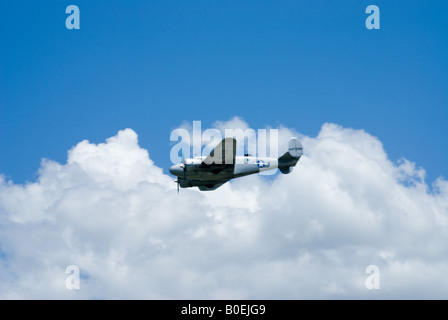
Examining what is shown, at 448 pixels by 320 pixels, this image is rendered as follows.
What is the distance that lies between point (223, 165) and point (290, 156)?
14.1m

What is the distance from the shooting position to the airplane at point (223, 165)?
83631mm

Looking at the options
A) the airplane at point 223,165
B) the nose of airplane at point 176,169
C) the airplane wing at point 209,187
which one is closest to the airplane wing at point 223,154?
the airplane at point 223,165

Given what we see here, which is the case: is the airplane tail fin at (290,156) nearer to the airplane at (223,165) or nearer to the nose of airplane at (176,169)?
the airplane at (223,165)

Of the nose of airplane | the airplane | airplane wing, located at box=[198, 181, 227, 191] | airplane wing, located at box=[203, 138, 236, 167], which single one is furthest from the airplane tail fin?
the nose of airplane

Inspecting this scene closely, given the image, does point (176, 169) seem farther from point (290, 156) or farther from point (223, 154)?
point (290, 156)

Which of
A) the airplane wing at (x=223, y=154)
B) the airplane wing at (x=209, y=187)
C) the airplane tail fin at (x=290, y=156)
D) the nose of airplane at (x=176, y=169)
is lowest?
the airplane wing at (x=209, y=187)

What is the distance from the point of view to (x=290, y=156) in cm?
9450

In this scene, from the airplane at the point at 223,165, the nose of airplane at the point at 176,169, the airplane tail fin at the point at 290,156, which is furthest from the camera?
the airplane tail fin at the point at 290,156

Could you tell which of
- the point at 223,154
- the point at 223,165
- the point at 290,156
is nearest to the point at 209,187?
the point at 223,165
